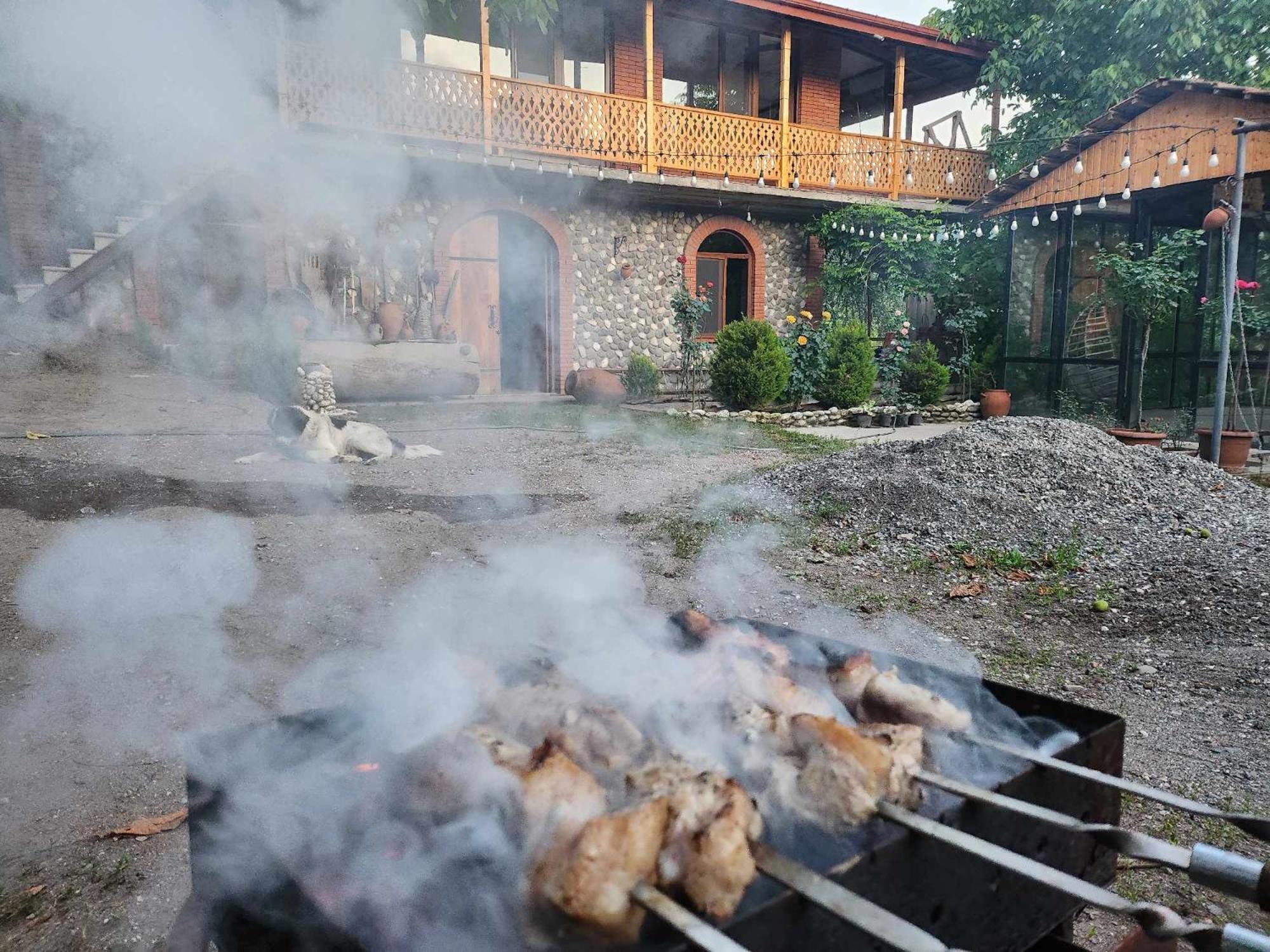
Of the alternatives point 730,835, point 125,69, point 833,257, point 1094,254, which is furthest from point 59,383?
point 1094,254

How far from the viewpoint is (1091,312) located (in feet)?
39.0

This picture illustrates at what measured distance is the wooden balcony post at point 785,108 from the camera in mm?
13500

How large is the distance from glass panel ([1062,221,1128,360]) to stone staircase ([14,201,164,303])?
11.9 m

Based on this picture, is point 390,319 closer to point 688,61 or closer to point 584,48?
point 584,48

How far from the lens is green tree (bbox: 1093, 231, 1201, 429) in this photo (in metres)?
9.91

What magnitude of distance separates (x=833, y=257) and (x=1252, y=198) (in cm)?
609

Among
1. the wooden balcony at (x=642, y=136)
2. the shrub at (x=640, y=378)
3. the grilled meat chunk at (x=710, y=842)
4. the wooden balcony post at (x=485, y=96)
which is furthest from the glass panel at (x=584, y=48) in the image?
the grilled meat chunk at (x=710, y=842)

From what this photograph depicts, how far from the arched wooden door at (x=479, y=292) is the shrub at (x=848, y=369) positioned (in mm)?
5101

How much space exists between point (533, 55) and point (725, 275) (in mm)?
4744

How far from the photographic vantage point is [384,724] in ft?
5.88

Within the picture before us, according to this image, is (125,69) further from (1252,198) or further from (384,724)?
(1252,198)

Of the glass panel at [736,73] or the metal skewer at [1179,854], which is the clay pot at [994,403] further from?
the metal skewer at [1179,854]

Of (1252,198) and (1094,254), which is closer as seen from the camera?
(1252,198)

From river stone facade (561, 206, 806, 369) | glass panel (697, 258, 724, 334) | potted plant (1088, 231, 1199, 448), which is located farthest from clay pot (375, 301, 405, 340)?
→ potted plant (1088, 231, 1199, 448)
